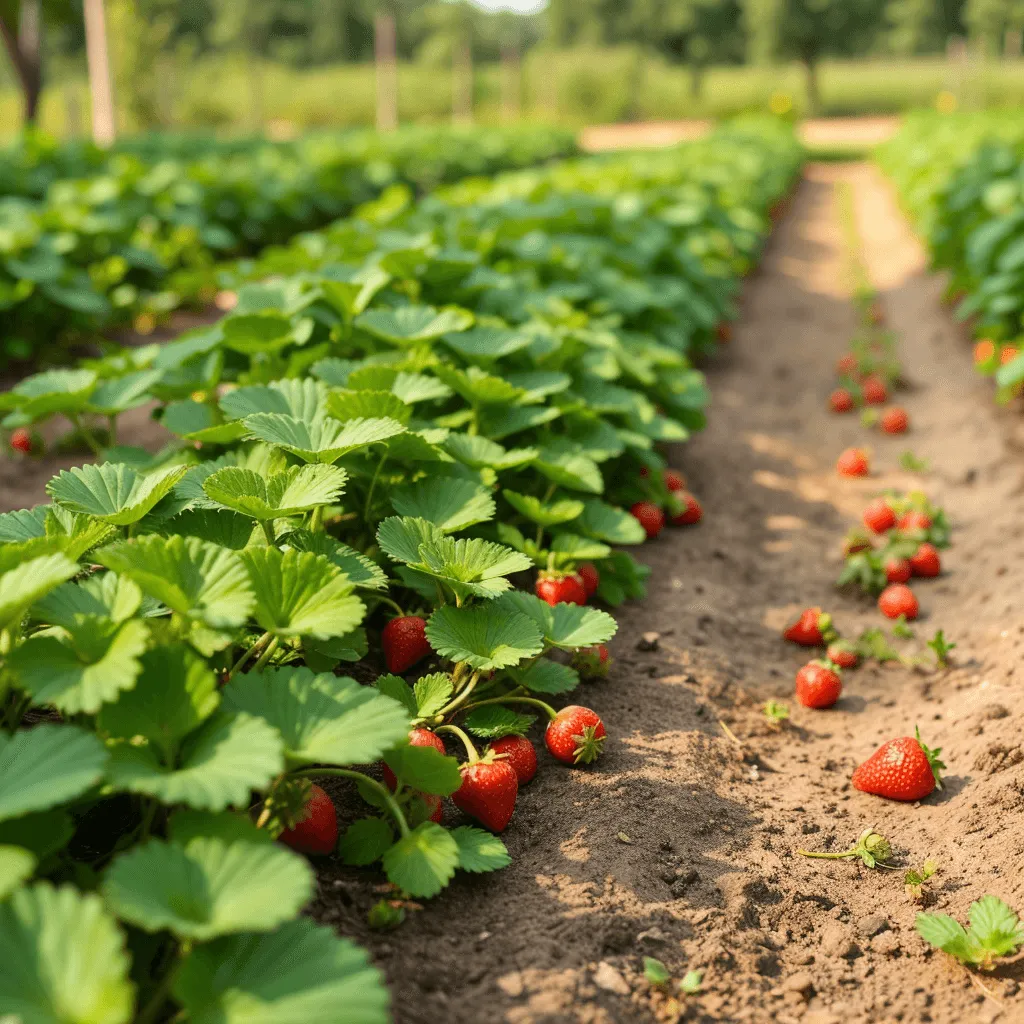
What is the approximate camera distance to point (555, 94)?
126 ft

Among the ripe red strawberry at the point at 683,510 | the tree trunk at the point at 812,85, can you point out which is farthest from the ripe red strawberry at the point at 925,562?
the tree trunk at the point at 812,85

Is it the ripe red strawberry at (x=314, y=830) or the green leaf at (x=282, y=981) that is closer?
the green leaf at (x=282, y=981)

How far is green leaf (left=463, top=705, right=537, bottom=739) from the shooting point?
6.53ft

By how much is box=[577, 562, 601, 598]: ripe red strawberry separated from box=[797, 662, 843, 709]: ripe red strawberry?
606 millimetres

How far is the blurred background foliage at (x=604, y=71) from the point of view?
3341 cm

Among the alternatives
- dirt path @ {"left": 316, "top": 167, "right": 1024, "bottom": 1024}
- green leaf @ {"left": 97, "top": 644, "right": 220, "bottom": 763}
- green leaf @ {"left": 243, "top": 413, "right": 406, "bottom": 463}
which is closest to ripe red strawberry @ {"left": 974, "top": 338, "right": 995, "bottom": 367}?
dirt path @ {"left": 316, "top": 167, "right": 1024, "bottom": 1024}

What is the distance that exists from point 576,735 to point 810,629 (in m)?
1.11

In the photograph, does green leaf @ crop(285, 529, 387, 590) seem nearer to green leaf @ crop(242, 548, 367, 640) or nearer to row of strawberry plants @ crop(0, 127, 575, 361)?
green leaf @ crop(242, 548, 367, 640)

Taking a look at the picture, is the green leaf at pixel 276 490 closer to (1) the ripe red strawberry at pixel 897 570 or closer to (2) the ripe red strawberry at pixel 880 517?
(1) the ripe red strawberry at pixel 897 570

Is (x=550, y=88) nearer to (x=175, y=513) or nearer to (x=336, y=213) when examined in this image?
(x=336, y=213)

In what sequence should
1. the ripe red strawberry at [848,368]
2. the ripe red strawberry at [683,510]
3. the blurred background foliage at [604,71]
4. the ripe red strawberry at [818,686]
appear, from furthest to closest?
the blurred background foliage at [604,71] → the ripe red strawberry at [848,368] → the ripe red strawberry at [683,510] → the ripe red strawberry at [818,686]

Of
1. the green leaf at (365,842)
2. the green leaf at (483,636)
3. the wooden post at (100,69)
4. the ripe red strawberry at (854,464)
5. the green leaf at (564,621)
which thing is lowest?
the ripe red strawberry at (854,464)

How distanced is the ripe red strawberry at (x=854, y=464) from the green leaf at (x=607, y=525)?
2.00 m

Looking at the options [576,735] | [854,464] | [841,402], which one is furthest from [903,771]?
[841,402]
